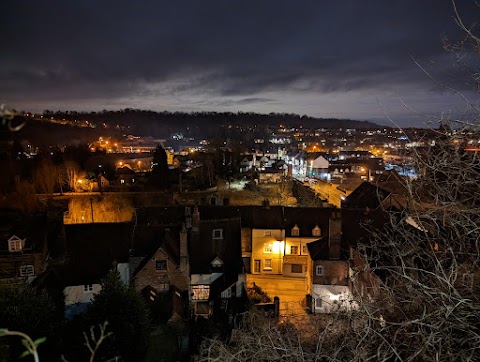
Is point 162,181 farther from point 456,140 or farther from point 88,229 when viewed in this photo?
point 456,140

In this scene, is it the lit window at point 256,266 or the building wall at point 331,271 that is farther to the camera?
the lit window at point 256,266

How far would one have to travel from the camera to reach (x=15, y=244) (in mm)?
20719

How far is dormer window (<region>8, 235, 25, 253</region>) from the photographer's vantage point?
2062 centimetres

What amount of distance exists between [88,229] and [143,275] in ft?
18.3

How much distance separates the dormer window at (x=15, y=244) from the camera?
20625 millimetres

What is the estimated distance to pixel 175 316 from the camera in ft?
63.7

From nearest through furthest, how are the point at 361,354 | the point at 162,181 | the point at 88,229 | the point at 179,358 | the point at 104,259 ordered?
the point at 361,354, the point at 179,358, the point at 104,259, the point at 88,229, the point at 162,181

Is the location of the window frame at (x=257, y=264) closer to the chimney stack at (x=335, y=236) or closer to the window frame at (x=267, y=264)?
the window frame at (x=267, y=264)

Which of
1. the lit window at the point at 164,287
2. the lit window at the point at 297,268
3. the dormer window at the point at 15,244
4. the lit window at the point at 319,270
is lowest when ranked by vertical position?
the lit window at the point at 297,268

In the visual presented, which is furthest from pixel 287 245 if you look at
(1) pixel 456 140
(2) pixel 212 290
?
(1) pixel 456 140

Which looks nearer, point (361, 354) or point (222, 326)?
point (361, 354)

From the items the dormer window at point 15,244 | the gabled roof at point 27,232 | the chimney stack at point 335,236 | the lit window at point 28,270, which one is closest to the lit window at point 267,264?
the chimney stack at point 335,236

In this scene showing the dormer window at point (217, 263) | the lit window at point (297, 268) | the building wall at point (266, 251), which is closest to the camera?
the dormer window at point (217, 263)

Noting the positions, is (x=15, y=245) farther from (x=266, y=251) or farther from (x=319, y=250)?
(x=319, y=250)
